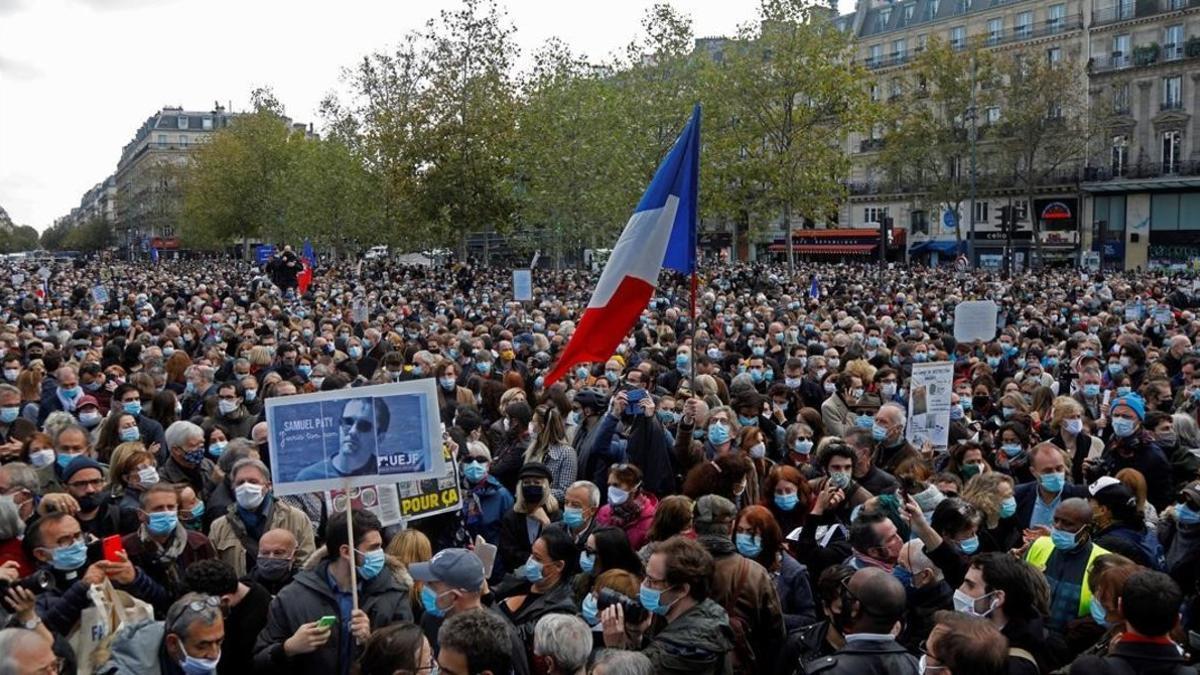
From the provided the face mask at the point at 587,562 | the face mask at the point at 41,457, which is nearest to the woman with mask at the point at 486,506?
the face mask at the point at 587,562

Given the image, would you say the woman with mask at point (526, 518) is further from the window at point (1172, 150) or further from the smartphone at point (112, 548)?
the window at point (1172, 150)

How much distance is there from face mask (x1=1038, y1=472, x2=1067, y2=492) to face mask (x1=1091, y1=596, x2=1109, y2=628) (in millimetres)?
1745

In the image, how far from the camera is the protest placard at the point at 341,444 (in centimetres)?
526

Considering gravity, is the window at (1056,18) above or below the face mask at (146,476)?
above

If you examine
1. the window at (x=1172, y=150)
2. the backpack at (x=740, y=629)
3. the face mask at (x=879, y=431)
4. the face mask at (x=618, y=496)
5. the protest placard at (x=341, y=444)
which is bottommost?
the backpack at (x=740, y=629)

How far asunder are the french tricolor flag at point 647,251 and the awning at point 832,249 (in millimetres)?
58017

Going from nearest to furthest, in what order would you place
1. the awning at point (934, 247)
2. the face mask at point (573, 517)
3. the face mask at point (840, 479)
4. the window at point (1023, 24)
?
the face mask at point (573, 517) < the face mask at point (840, 479) < the window at point (1023, 24) < the awning at point (934, 247)

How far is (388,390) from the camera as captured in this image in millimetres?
5352

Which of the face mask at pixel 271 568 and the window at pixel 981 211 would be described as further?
the window at pixel 981 211

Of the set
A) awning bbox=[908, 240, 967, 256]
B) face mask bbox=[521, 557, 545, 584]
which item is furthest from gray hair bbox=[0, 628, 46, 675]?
awning bbox=[908, 240, 967, 256]

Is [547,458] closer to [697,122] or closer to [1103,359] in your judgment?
[697,122]

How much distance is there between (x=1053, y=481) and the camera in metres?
6.40

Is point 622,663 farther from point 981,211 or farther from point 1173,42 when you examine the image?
point 981,211

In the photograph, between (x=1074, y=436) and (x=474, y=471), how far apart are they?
15.5 ft
